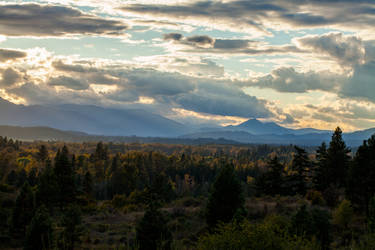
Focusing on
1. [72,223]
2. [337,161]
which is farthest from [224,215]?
[337,161]

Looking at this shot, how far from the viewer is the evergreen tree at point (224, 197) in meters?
34.1

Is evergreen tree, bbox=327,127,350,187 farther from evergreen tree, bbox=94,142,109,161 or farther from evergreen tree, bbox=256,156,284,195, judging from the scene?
evergreen tree, bbox=94,142,109,161

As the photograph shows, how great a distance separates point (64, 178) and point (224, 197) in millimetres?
28680

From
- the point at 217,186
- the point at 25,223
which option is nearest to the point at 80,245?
the point at 25,223

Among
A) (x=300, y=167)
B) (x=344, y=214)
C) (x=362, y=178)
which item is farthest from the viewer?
(x=300, y=167)

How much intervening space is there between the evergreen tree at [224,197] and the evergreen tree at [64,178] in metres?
26.9

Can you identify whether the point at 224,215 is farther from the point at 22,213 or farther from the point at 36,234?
the point at 22,213

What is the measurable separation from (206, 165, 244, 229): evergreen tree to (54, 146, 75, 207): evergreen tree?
26930 millimetres

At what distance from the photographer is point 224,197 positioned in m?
34.6

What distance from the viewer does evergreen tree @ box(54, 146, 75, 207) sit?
52.8m

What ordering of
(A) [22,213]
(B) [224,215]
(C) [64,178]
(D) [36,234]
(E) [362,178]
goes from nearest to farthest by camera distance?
(D) [36,234]
(B) [224,215]
(E) [362,178]
(A) [22,213]
(C) [64,178]

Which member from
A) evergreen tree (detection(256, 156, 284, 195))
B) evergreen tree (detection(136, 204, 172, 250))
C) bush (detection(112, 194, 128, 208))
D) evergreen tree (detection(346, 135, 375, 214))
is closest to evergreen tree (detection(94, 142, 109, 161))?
bush (detection(112, 194, 128, 208))

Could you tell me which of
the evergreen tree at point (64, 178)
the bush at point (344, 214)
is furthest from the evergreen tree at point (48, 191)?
the bush at point (344, 214)

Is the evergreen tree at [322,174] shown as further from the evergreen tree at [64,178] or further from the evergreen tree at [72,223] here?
the evergreen tree at [64,178]
